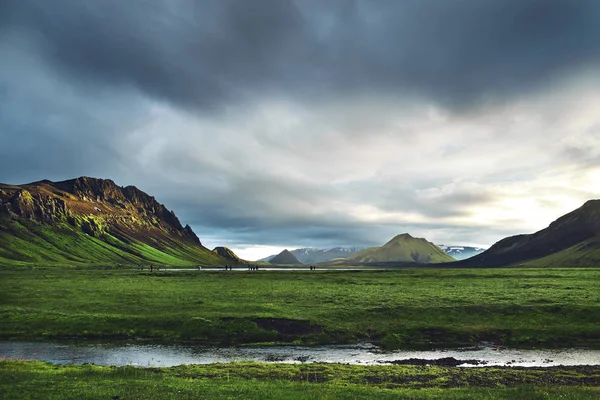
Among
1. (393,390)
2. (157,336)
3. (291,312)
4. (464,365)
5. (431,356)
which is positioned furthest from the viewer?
(291,312)

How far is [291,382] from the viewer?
30.6m

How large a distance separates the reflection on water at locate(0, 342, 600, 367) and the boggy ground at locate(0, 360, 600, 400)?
5089mm

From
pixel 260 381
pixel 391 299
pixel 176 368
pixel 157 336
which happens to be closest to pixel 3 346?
pixel 157 336

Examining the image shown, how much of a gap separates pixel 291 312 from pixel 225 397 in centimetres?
3863

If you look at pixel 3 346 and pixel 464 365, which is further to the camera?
pixel 3 346

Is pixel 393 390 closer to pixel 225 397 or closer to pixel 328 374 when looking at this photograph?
pixel 328 374

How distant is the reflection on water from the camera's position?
41.4 meters

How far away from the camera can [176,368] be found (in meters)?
36.2

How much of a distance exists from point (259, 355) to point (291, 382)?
1531 centimetres

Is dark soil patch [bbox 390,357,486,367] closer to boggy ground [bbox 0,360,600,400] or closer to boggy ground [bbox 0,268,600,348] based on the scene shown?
boggy ground [bbox 0,360,600,400]

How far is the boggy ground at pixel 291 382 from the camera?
2628 cm

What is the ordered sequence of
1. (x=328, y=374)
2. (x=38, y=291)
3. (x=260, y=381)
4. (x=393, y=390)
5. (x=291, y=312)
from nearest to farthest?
(x=393, y=390) → (x=260, y=381) → (x=328, y=374) → (x=291, y=312) → (x=38, y=291)

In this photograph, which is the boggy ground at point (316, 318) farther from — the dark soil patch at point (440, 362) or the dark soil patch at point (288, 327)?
the dark soil patch at point (440, 362)

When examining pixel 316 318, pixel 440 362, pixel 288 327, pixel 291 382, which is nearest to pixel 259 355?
pixel 288 327
